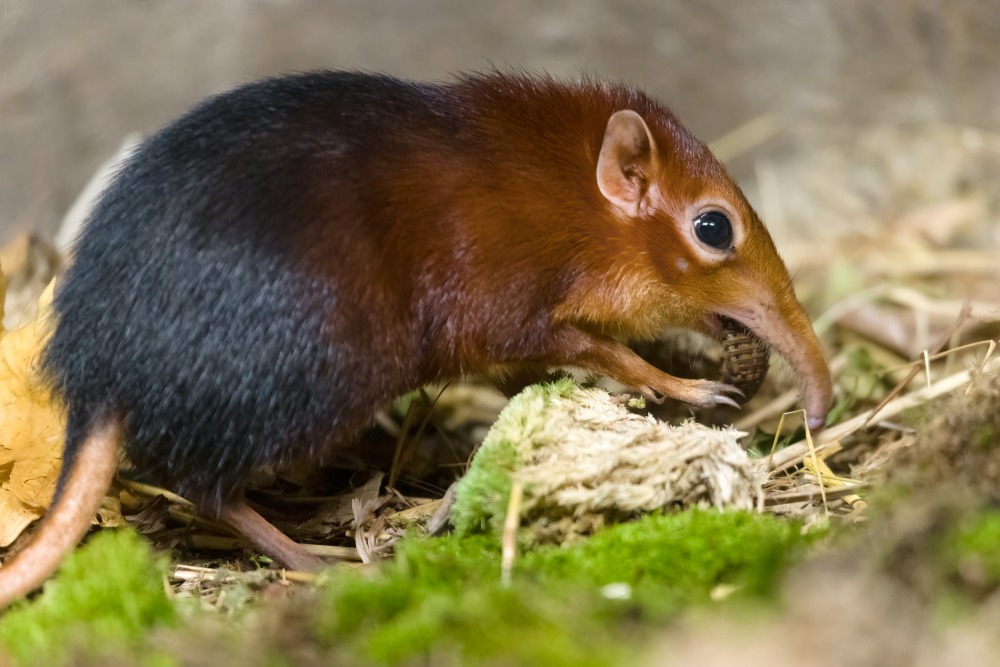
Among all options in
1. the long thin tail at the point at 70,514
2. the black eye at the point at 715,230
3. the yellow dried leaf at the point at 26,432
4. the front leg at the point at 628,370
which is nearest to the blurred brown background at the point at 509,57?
the yellow dried leaf at the point at 26,432

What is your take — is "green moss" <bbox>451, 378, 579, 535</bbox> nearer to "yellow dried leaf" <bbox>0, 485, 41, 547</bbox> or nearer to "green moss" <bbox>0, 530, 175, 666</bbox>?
"green moss" <bbox>0, 530, 175, 666</bbox>

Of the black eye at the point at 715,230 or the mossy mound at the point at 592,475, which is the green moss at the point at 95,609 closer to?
the mossy mound at the point at 592,475

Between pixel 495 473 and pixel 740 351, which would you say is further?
pixel 740 351

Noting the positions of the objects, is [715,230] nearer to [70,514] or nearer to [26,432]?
[70,514]

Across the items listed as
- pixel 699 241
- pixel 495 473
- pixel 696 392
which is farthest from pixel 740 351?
pixel 495 473

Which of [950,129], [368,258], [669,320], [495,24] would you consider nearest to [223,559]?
[368,258]
